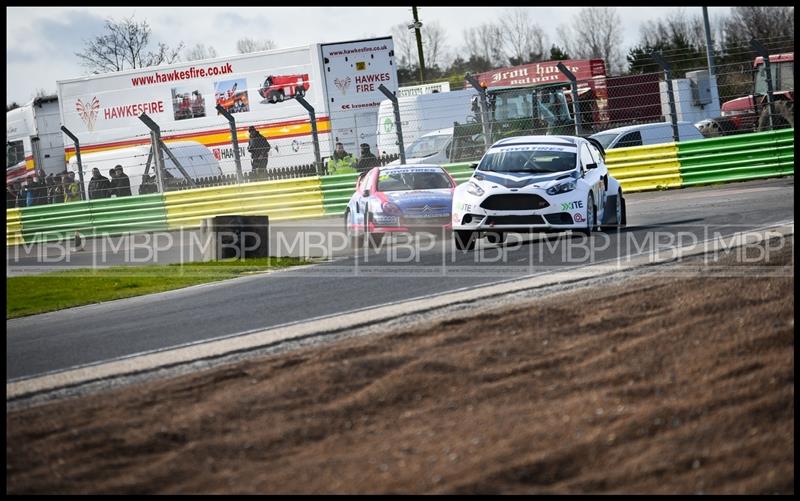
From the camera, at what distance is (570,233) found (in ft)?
48.6

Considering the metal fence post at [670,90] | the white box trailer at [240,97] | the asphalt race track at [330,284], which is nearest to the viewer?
the asphalt race track at [330,284]

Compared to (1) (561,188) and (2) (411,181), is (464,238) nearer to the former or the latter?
(1) (561,188)

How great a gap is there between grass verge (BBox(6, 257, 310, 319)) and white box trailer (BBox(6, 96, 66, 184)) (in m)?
20.5

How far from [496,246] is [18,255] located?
1333 cm

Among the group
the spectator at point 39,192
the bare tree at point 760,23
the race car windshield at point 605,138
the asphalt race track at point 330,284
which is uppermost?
the bare tree at point 760,23

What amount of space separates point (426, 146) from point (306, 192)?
3443 mm

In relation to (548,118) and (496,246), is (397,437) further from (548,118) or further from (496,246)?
(548,118)

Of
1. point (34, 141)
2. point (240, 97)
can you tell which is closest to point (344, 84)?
point (240, 97)

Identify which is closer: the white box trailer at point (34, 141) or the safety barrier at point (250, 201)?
the safety barrier at point (250, 201)

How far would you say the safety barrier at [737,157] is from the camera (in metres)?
21.1

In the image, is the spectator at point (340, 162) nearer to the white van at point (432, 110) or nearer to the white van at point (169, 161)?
the white van at point (432, 110)

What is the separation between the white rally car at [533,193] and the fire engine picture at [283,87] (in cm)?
1791

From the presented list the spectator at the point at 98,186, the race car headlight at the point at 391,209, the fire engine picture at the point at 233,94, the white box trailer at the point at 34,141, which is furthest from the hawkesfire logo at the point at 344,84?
the race car headlight at the point at 391,209

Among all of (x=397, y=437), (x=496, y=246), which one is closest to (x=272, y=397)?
(x=397, y=437)
